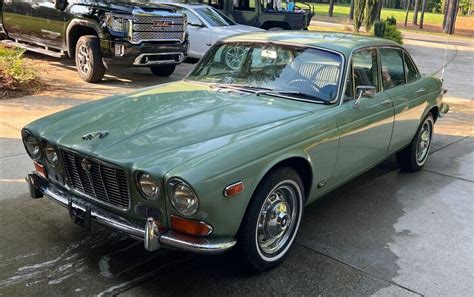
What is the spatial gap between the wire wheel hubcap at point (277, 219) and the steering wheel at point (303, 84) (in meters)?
1.01

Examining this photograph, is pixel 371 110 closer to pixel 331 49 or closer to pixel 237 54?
pixel 331 49

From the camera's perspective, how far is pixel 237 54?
4684 mm

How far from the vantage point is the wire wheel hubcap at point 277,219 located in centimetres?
341

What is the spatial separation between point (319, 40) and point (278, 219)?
1921 millimetres

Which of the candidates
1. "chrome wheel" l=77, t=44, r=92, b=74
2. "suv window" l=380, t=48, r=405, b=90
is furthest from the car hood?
"chrome wheel" l=77, t=44, r=92, b=74

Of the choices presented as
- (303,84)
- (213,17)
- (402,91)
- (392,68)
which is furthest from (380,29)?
(303,84)

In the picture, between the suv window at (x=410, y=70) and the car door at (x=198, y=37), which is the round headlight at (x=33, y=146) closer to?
the suv window at (x=410, y=70)

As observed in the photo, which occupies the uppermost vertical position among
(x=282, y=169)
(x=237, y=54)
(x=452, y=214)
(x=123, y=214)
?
(x=237, y=54)

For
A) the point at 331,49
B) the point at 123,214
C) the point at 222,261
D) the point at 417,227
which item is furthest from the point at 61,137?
the point at 417,227

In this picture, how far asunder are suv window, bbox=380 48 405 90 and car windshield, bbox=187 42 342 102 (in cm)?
93

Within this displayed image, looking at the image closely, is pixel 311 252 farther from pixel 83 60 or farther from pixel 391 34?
pixel 391 34

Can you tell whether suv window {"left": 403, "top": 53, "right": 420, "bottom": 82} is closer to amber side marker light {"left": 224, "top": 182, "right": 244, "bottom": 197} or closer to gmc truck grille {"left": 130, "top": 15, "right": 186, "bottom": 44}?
amber side marker light {"left": 224, "top": 182, "right": 244, "bottom": 197}

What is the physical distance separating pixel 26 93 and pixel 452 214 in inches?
269

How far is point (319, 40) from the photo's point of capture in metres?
4.59
